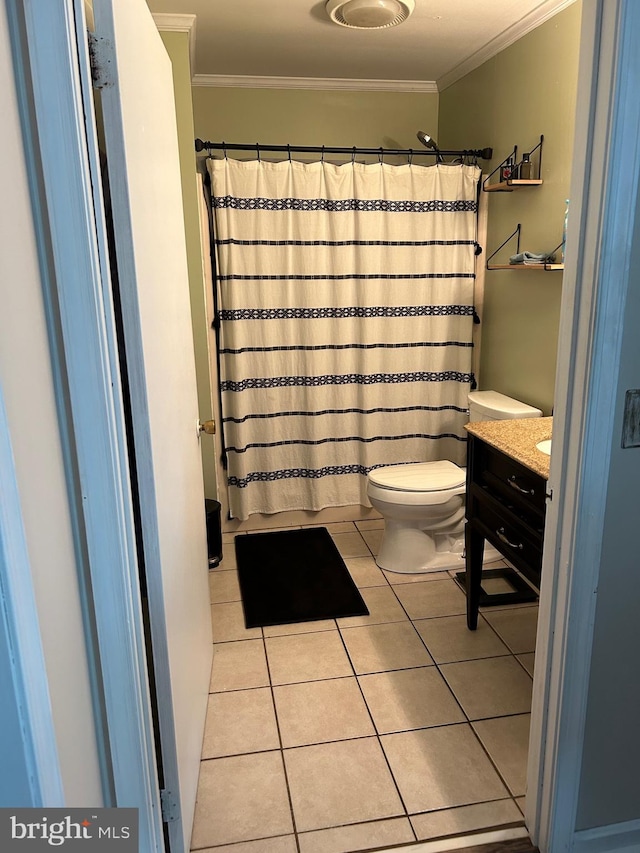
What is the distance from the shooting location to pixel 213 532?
10.3 ft

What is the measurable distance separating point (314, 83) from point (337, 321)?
51.8 inches

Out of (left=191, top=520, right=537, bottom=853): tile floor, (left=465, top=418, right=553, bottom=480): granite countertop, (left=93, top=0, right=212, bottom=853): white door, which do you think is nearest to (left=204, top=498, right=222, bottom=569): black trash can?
(left=191, top=520, right=537, bottom=853): tile floor

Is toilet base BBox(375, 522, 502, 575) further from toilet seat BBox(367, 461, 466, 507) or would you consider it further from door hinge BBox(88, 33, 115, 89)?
door hinge BBox(88, 33, 115, 89)

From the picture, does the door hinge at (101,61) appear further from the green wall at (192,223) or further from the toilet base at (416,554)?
the toilet base at (416,554)

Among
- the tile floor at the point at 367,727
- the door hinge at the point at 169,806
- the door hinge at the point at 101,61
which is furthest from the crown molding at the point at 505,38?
the door hinge at the point at 169,806

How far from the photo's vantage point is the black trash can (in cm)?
311

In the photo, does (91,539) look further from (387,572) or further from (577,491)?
(387,572)

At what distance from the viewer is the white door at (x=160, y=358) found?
1.23 m

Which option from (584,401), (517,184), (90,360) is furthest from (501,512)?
(90,360)

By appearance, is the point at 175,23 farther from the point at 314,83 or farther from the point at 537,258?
the point at 537,258

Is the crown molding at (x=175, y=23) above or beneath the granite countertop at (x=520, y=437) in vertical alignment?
above

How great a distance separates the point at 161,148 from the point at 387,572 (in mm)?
2166

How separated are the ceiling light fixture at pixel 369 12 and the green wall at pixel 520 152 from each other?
61 centimetres

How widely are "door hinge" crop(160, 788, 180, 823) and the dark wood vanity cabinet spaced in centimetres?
118
